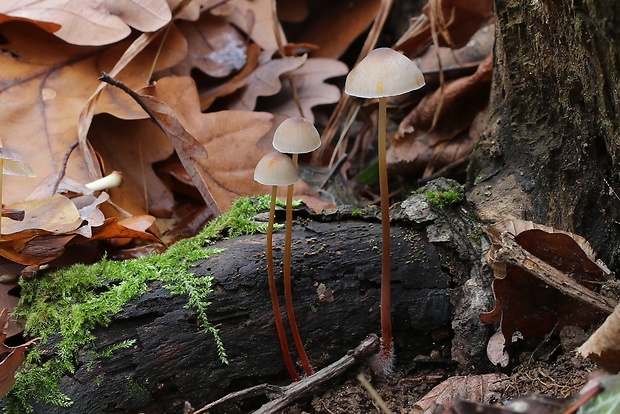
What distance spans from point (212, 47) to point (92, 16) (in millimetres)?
680

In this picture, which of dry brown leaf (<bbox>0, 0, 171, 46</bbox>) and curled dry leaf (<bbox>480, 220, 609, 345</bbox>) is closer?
curled dry leaf (<bbox>480, 220, 609, 345</bbox>)

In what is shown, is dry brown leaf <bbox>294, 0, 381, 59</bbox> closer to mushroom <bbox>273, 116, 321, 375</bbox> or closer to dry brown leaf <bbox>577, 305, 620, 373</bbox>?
mushroom <bbox>273, 116, 321, 375</bbox>

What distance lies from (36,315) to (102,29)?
1.36m

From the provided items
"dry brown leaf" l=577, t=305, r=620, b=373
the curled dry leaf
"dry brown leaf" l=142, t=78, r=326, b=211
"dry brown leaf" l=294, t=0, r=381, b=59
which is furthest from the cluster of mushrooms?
"dry brown leaf" l=294, t=0, r=381, b=59

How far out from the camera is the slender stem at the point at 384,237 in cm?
166

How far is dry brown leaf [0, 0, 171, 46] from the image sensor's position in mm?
2557

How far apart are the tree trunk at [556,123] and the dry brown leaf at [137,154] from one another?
49.6 inches

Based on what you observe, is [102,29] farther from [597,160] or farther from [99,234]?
[597,160]

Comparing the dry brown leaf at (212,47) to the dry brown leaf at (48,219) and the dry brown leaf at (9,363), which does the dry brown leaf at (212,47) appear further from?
the dry brown leaf at (9,363)

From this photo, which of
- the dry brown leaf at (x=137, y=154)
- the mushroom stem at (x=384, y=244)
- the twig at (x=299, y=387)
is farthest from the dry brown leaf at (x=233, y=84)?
the twig at (x=299, y=387)

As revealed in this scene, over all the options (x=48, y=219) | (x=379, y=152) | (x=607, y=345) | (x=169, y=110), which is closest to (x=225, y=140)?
(x=169, y=110)

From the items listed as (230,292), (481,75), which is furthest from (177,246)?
(481,75)

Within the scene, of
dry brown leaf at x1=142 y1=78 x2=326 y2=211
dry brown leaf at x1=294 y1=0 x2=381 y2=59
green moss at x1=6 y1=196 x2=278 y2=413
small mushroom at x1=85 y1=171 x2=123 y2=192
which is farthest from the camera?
dry brown leaf at x1=294 y1=0 x2=381 y2=59

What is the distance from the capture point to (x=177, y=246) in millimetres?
1939
